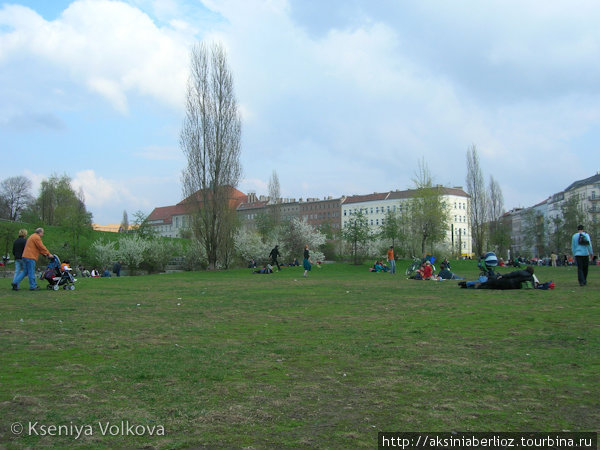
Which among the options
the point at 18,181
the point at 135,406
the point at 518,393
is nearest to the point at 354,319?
the point at 518,393

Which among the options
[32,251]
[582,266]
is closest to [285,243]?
[32,251]

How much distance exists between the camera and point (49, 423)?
4.24 metres

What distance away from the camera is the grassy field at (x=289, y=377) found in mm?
4117

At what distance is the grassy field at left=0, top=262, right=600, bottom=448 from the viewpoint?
13.5 feet

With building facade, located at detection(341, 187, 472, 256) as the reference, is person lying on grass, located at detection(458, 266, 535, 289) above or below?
below

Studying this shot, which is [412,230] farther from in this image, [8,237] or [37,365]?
[37,365]

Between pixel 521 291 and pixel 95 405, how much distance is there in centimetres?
1510

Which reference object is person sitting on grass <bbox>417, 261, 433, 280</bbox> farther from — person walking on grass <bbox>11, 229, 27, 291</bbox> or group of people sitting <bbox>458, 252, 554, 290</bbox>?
person walking on grass <bbox>11, 229, 27, 291</bbox>

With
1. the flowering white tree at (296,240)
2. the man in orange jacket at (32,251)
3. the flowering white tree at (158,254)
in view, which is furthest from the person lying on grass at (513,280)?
the flowering white tree at (158,254)

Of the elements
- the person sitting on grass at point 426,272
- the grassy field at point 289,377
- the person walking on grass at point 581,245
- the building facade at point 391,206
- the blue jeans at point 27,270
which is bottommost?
the grassy field at point 289,377

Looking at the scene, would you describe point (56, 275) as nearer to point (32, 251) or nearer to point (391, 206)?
point (32, 251)

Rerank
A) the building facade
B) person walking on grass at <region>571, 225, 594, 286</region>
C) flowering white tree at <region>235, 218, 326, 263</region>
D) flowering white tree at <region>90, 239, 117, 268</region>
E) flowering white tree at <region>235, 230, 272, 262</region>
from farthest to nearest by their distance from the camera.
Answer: the building facade, flowering white tree at <region>235, 218, 326, 263</region>, flowering white tree at <region>235, 230, 272, 262</region>, flowering white tree at <region>90, 239, 117, 268</region>, person walking on grass at <region>571, 225, 594, 286</region>

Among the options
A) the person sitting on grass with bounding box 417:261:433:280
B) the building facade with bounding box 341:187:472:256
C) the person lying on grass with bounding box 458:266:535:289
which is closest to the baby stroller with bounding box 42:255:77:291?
the person lying on grass with bounding box 458:266:535:289

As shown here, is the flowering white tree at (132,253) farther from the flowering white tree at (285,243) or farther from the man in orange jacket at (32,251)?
Answer: the man in orange jacket at (32,251)
